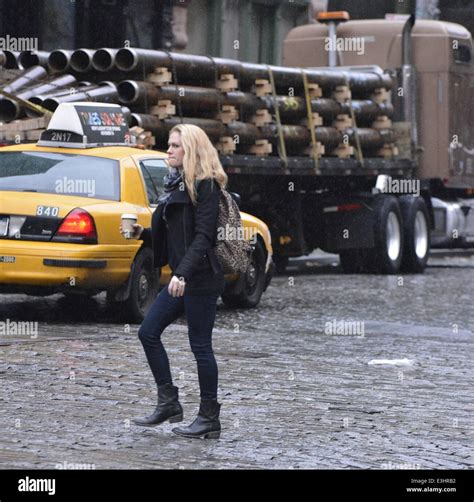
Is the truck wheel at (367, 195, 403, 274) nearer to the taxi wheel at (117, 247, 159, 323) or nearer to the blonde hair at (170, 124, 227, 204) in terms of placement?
the taxi wheel at (117, 247, 159, 323)

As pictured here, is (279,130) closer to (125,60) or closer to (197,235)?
(125,60)

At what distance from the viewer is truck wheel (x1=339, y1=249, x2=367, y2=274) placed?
76.4ft

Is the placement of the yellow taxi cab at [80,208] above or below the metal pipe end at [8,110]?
below

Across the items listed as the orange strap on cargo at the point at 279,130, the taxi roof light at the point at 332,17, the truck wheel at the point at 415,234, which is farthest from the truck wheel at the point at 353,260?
the taxi roof light at the point at 332,17

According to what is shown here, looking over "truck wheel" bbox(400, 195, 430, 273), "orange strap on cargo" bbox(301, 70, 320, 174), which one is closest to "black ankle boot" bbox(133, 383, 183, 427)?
"orange strap on cargo" bbox(301, 70, 320, 174)

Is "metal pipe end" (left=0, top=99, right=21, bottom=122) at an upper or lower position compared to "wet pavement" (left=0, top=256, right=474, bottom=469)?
upper

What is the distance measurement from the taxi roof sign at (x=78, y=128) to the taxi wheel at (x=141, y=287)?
3.98 ft

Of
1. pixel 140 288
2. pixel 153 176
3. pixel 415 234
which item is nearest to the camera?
pixel 140 288

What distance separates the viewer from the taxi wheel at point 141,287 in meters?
13.9

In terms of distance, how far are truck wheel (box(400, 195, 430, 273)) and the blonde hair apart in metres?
15.5

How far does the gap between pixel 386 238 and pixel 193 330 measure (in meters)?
14.8

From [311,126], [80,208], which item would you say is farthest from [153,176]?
[311,126]

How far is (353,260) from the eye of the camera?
2344 cm

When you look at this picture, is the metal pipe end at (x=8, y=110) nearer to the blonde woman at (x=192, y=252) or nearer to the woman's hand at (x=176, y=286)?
the blonde woman at (x=192, y=252)
